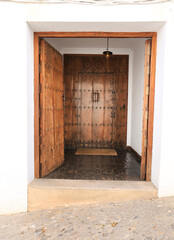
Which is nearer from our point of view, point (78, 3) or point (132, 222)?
point (132, 222)

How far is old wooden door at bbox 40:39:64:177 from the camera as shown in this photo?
2.84 meters

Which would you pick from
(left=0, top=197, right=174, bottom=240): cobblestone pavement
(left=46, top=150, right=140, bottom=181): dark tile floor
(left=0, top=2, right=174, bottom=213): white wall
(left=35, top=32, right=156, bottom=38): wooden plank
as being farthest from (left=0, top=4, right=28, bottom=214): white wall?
(left=46, top=150, right=140, bottom=181): dark tile floor

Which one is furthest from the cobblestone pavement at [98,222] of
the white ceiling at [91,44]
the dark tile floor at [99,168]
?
the white ceiling at [91,44]

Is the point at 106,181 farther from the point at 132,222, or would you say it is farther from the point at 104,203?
the point at 132,222

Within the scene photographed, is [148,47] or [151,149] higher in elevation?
[148,47]

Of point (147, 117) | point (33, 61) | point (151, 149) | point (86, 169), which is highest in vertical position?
point (33, 61)

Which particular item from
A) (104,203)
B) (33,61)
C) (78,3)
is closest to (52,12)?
(78,3)

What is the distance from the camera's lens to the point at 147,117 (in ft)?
9.12

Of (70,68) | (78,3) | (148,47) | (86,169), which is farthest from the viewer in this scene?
(70,68)

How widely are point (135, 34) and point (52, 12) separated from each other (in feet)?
3.71

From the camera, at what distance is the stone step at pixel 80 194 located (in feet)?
8.43

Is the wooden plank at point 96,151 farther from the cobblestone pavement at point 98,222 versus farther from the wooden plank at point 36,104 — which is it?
the cobblestone pavement at point 98,222

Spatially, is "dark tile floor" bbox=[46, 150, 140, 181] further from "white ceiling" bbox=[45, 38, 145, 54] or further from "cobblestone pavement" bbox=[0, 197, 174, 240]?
"white ceiling" bbox=[45, 38, 145, 54]

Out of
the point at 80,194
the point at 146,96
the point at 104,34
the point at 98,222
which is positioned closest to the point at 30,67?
the point at 104,34
